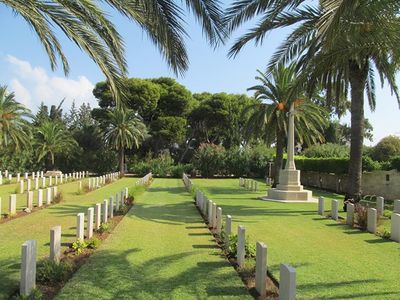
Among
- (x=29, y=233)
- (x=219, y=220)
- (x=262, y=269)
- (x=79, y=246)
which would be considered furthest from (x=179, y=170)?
(x=262, y=269)

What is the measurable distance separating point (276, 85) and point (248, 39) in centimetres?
1520

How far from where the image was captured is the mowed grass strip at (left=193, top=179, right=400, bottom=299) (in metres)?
6.66

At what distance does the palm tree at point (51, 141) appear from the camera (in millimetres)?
50062

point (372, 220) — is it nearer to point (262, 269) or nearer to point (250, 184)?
point (262, 269)

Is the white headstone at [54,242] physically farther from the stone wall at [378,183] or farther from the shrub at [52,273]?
the stone wall at [378,183]

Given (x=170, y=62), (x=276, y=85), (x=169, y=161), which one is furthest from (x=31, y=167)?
(x=170, y=62)

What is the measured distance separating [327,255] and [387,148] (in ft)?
98.1

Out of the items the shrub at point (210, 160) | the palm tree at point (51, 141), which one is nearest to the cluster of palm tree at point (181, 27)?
the shrub at point (210, 160)

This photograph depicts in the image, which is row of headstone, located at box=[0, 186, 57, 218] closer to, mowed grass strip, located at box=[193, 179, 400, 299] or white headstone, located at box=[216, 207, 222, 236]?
white headstone, located at box=[216, 207, 222, 236]

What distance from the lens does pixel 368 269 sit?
26.2 feet

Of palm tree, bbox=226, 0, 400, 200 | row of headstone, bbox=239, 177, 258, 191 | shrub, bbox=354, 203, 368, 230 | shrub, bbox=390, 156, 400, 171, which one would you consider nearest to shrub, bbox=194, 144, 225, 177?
row of headstone, bbox=239, 177, 258, 191

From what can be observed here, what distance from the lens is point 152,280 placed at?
6891 millimetres

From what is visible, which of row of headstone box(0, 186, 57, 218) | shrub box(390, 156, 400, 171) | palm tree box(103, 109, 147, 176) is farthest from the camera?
palm tree box(103, 109, 147, 176)

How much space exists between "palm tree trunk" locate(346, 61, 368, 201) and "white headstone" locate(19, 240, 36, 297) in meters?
13.2
